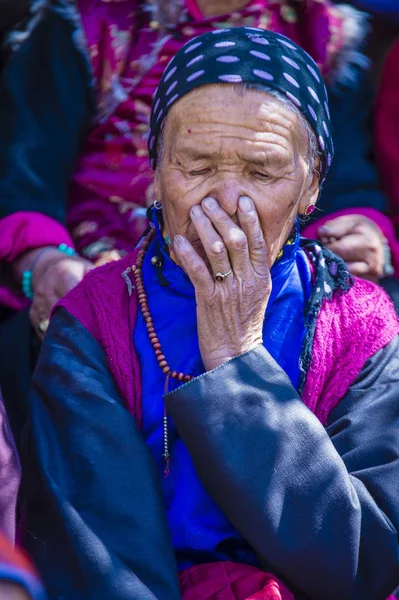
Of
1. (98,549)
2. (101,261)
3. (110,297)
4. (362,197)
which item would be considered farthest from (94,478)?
(362,197)

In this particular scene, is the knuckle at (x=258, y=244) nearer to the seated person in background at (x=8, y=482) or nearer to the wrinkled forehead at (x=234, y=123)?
the wrinkled forehead at (x=234, y=123)

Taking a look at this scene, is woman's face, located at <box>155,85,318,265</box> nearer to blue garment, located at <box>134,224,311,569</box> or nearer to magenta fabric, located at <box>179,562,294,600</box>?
blue garment, located at <box>134,224,311,569</box>

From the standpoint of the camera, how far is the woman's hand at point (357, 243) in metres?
3.36

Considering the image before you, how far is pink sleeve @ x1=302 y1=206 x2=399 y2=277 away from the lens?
353 cm

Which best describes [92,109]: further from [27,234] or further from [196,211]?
[196,211]

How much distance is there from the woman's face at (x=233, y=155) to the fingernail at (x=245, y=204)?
0.05ft

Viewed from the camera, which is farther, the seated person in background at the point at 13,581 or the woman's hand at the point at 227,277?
the woman's hand at the point at 227,277

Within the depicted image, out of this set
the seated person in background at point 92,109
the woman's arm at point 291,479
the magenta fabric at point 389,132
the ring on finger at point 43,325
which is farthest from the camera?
the magenta fabric at point 389,132

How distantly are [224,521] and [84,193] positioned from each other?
1.61 meters

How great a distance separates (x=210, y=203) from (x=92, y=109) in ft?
4.43

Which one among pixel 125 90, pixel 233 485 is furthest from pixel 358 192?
pixel 233 485

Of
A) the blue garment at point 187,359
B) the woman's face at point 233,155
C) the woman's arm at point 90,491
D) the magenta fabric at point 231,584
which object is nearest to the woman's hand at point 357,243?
the blue garment at point 187,359

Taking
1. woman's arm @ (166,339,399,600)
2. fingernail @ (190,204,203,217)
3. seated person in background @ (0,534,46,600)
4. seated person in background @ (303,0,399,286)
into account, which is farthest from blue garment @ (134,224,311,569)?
seated person in background @ (0,534,46,600)

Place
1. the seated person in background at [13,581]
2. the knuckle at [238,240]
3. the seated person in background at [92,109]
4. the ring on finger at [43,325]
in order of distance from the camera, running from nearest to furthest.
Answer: the seated person in background at [13,581]
the knuckle at [238,240]
the ring on finger at [43,325]
the seated person in background at [92,109]
